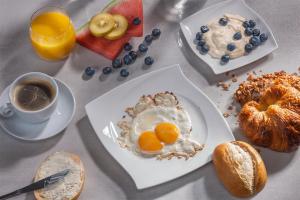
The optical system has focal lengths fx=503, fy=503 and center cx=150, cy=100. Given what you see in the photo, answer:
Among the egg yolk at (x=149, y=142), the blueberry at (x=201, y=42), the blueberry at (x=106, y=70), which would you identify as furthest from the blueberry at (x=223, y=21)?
the egg yolk at (x=149, y=142)

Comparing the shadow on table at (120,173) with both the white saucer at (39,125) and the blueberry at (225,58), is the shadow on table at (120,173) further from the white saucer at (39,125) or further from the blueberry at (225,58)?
the blueberry at (225,58)

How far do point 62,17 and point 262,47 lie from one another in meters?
0.82

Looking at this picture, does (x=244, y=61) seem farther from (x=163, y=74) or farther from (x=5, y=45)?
(x=5, y=45)

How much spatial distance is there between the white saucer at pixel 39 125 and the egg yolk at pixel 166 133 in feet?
1.06

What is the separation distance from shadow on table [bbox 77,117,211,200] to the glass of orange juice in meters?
0.32

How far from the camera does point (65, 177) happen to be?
173 centimetres

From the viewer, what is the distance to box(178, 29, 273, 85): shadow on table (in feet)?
6.68

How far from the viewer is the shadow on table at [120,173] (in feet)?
5.84

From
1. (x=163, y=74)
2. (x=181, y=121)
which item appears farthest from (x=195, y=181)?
(x=163, y=74)

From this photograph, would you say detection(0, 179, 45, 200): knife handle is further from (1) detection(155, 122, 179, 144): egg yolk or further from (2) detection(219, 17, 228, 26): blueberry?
(2) detection(219, 17, 228, 26): blueberry

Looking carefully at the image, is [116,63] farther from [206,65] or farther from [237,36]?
[237,36]

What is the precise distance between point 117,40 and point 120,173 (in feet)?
1.88

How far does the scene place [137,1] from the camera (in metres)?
2.12

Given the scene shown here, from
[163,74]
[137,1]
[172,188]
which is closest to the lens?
[172,188]
